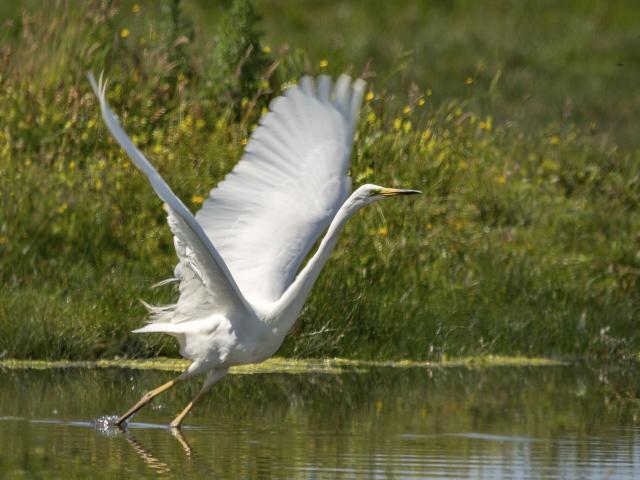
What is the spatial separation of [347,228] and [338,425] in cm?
387

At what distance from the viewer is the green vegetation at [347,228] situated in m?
11.5

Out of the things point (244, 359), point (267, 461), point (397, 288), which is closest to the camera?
point (267, 461)

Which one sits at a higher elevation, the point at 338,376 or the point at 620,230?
the point at 620,230

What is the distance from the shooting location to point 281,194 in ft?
31.8

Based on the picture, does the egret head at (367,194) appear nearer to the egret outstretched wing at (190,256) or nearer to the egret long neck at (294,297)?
the egret long neck at (294,297)

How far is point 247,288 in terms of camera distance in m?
9.34

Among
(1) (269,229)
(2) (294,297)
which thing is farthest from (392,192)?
(1) (269,229)

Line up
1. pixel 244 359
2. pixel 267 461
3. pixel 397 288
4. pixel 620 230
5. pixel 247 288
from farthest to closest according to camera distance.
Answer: pixel 620 230 → pixel 397 288 → pixel 247 288 → pixel 244 359 → pixel 267 461

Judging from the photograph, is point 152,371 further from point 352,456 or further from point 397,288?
point 352,456

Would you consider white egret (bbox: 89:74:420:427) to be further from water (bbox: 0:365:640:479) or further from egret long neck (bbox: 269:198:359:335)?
water (bbox: 0:365:640:479)

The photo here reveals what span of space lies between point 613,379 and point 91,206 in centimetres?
413

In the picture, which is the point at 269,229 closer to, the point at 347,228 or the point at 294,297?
the point at 294,297

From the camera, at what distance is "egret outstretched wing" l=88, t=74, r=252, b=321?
23.8ft

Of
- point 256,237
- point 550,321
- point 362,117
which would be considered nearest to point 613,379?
point 550,321
